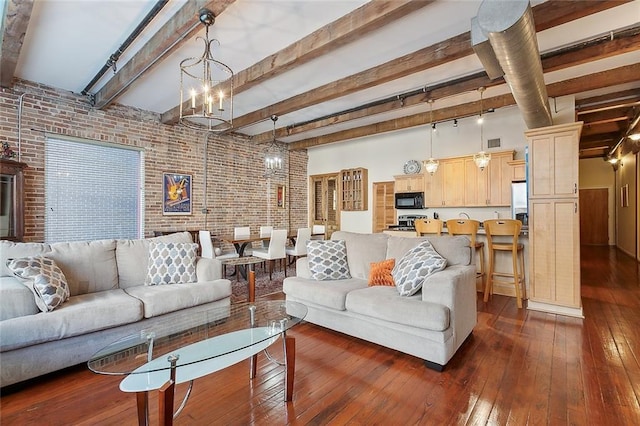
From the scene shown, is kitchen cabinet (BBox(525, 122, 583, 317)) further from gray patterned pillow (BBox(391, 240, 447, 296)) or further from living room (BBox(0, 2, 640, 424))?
gray patterned pillow (BBox(391, 240, 447, 296))

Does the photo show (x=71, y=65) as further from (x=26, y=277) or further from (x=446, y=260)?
(x=446, y=260)

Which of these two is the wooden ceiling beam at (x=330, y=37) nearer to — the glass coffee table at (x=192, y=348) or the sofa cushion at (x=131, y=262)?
the sofa cushion at (x=131, y=262)

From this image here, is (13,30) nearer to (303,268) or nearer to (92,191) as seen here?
(92,191)

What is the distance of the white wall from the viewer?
218 inches

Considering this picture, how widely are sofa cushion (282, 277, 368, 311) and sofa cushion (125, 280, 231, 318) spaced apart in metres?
0.71

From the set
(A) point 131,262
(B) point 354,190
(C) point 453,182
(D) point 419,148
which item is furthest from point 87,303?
(D) point 419,148

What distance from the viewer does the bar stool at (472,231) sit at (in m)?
4.13

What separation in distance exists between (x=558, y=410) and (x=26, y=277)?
3704 millimetres

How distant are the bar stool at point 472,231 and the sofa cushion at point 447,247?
1326 millimetres

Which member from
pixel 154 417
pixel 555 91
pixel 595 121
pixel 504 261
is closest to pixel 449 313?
pixel 154 417

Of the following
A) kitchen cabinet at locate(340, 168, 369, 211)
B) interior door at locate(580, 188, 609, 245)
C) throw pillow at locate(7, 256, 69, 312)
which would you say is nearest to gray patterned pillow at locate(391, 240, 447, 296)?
throw pillow at locate(7, 256, 69, 312)

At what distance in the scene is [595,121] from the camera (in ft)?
19.5

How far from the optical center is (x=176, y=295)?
9.00 feet

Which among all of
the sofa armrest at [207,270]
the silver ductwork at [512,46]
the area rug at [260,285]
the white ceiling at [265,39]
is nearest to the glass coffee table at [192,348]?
the sofa armrest at [207,270]
